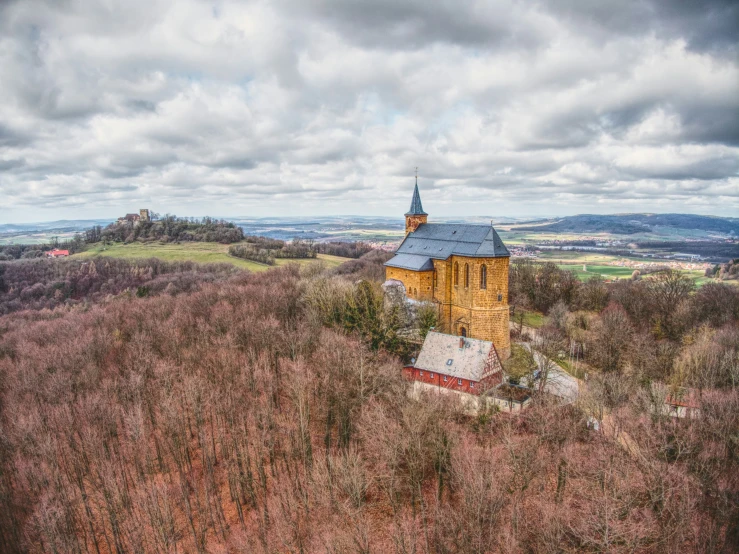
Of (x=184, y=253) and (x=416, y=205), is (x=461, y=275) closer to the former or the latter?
(x=416, y=205)

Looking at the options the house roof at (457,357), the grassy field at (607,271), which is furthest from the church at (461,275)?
the grassy field at (607,271)

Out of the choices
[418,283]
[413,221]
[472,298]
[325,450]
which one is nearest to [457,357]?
[472,298]

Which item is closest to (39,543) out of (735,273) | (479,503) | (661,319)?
(479,503)

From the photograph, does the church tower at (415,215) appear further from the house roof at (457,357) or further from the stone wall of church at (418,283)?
the house roof at (457,357)

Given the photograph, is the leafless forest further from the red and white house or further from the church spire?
the church spire

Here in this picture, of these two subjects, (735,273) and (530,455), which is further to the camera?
(735,273)

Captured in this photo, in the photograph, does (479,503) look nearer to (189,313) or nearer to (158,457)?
(158,457)

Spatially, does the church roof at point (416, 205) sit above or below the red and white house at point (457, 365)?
above
